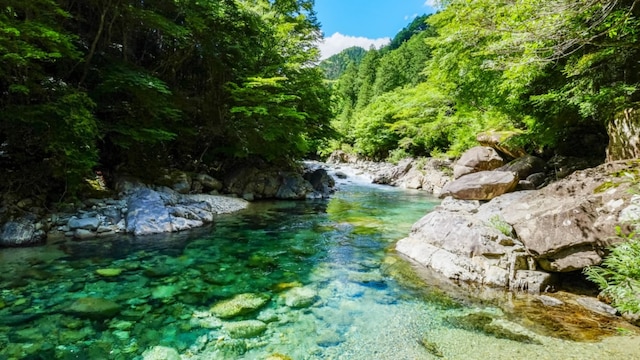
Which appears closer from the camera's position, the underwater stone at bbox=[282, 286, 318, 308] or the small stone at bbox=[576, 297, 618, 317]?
the small stone at bbox=[576, 297, 618, 317]

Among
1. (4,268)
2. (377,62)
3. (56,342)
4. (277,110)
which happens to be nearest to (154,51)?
(277,110)

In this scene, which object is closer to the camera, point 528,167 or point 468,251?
point 468,251

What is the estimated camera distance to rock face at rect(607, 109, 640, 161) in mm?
6398

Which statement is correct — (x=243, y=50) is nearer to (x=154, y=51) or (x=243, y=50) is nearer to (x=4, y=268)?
(x=154, y=51)

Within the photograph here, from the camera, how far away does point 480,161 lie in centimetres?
1343

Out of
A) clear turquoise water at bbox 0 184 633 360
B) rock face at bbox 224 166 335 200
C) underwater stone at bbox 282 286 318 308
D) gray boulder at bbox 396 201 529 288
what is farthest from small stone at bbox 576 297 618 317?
rock face at bbox 224 166 335 200

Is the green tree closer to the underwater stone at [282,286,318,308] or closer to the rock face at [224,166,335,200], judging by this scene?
the underwater stone at [282,286,318,308]

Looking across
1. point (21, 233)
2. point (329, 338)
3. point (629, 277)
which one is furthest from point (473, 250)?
point (21, 233)

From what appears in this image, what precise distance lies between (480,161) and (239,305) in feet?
38.5

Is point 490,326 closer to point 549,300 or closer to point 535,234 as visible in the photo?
point 549,300

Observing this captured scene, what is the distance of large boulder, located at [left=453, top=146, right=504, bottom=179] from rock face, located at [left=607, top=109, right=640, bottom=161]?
20.3 ft

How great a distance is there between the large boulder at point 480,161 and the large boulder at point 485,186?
2.16 metres

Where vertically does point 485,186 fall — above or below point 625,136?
below

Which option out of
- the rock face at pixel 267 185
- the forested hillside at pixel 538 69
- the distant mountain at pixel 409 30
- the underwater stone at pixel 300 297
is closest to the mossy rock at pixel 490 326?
the underwater stone at pixel 300 297
